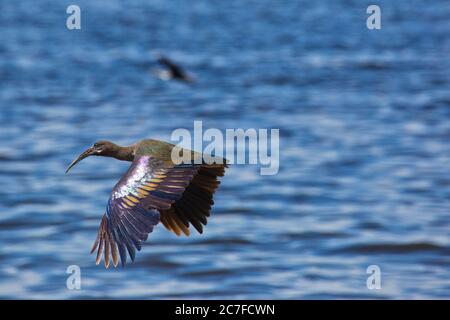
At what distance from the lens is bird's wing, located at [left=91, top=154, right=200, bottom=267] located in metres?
7.31

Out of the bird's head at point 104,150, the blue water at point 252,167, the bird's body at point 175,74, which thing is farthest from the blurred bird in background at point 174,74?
the bird's head at point 104,150

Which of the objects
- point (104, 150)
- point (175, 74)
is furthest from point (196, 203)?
point (175, 74)

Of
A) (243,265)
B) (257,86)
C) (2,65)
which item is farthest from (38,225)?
(2,65)

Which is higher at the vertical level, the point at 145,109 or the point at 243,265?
the point at 145,109

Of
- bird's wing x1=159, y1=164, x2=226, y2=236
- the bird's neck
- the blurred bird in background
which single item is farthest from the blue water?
the bird's neck

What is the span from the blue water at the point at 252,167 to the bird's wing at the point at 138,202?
485cm

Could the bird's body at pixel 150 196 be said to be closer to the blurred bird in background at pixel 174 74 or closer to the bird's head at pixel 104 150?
the bird's head at pixel 104 150

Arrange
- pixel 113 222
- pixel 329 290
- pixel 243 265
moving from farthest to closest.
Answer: pixel 243 265
pixel 329 290
pixel 113 222

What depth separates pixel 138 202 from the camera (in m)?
7.47

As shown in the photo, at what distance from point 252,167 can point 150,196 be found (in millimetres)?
12394

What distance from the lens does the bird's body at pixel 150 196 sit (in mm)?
7336

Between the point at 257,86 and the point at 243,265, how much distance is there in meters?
14.2
